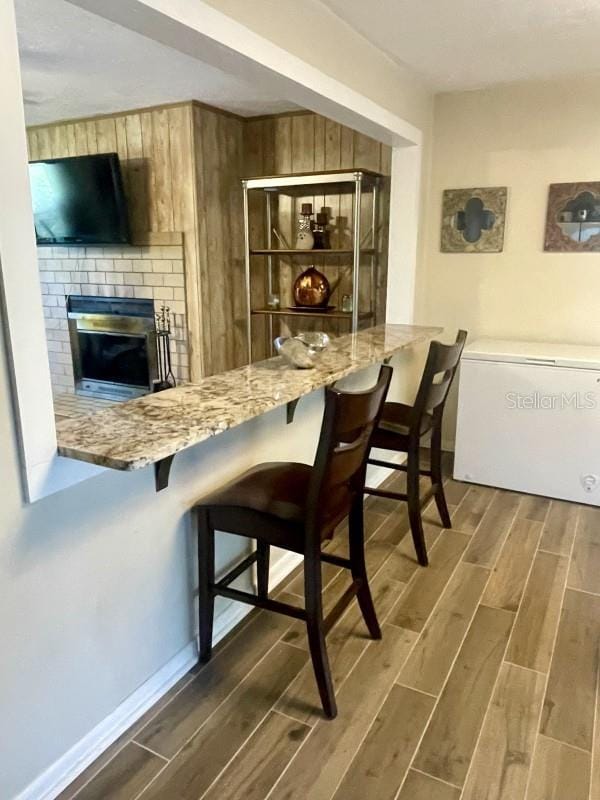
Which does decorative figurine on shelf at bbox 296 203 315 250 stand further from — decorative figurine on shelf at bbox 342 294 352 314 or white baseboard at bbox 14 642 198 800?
white baseboard at bbox 14 642 198 800

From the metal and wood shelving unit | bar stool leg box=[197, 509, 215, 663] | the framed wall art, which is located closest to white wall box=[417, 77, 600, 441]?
the framed wall art

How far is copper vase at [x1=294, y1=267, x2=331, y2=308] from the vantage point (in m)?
3.81

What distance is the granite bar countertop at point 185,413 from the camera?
1.24 metres

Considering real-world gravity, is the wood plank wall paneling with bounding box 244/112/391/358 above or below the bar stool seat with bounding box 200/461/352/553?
above

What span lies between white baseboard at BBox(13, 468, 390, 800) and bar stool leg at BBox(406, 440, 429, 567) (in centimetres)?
80

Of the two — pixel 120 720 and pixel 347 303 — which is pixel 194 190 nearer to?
pixel 347 303

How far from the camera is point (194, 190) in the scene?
385 centimetres

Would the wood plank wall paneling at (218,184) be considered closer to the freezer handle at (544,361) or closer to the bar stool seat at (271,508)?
the freezer handle at (544,361)

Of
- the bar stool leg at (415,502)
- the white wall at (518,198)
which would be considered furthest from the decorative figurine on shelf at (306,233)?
the bar stool leg at (415,502)

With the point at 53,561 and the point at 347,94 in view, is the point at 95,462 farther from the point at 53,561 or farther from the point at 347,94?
the point at 347,94

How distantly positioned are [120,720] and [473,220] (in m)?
3.14

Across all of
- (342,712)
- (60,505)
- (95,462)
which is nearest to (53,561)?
(60,505)

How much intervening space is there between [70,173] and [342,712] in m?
4.03

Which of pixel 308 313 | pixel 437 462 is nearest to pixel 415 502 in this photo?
pixel 437 462
